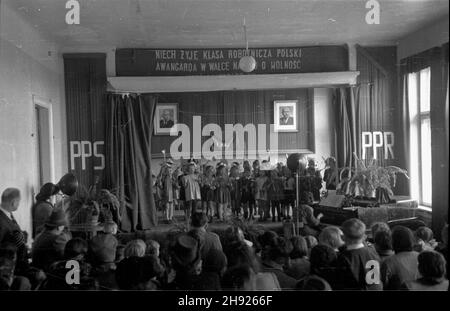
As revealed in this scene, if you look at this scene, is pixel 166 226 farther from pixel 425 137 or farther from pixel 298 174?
pixel 425 137

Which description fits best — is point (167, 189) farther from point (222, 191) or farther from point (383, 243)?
point (383, 243)

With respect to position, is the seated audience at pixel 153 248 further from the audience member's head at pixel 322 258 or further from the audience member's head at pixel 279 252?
the audience member's head at pixel 322 258

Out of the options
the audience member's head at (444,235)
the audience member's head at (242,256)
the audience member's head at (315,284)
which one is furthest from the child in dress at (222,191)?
the audience member's head at (444,235)

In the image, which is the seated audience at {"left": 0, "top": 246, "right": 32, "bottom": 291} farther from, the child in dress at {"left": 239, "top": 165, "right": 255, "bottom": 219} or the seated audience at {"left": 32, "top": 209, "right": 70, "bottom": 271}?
the child in dress at {"left": 239, "top": 165, "right": 255, "bottom": 219}

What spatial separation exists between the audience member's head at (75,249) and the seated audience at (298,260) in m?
0.92

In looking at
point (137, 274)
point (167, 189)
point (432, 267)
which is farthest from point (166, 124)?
point (432, 267)

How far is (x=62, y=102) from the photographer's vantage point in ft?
7.02

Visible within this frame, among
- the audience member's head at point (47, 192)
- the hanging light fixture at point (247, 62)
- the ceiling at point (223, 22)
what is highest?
the ceiling at point (223, 22)

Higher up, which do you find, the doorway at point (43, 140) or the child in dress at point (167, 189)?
the doorway at point (43, 140)

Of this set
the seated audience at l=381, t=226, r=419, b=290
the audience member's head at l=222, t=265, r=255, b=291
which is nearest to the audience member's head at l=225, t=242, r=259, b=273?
the audience member's head at l=222, t=265, r=255, b=291

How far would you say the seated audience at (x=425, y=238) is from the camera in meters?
2.11

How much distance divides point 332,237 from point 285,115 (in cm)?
64

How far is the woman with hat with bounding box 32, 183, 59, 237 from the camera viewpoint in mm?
2092

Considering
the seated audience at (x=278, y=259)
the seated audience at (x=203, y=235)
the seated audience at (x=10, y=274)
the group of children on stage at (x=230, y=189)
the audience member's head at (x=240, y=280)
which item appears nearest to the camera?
the audience member's head at (x=240, y=280)
